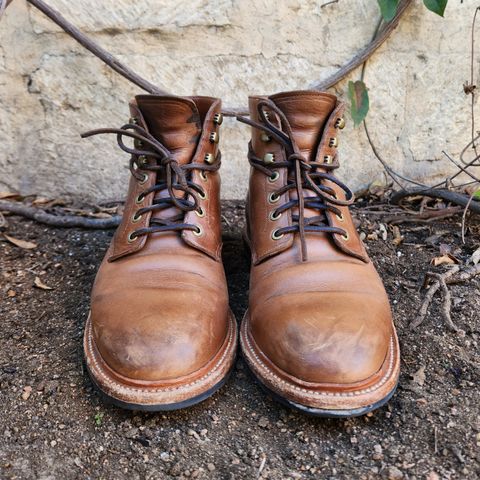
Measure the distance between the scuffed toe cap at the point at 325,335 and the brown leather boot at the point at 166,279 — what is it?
12 cm

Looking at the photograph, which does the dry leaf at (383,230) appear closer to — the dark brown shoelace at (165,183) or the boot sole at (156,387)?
the dark brown shoelace at (165,183)

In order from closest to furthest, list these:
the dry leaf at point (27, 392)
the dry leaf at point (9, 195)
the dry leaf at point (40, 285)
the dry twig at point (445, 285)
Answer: the dry leaf at point (27, 392) → the dry twig at point (445, 285) → the dry leaf at point (40, 285) → the dry leaf at point (9, 195)

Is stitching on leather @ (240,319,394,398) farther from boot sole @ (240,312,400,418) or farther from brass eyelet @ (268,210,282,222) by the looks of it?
brass eyelet @ (268,210,282,222)

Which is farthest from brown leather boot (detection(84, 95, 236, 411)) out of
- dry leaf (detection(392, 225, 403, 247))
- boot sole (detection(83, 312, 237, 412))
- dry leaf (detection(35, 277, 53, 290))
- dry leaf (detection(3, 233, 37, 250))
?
dry leaf (detection(392, 225, 403, 247))

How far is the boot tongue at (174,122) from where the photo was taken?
118 cm

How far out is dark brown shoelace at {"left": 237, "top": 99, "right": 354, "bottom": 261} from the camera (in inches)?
45.9

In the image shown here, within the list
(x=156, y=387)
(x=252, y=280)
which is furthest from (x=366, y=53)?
(x=156, y=387)

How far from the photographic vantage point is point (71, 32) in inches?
66.6

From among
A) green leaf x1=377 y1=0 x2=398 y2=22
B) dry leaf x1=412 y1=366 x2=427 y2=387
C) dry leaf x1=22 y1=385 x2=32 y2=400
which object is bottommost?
dry leaf x1=22 y1=385 x2=32 y2=400

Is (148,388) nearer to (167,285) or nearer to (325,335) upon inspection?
(167,285)

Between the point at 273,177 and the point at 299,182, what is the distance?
95 mm

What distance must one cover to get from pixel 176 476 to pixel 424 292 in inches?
33.6

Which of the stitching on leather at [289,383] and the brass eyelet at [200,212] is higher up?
the brass eyelet at [200,212]

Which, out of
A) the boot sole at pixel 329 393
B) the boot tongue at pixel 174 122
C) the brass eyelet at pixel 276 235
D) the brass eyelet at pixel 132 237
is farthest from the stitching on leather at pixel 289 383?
the boot tongue at pixel 174 122
